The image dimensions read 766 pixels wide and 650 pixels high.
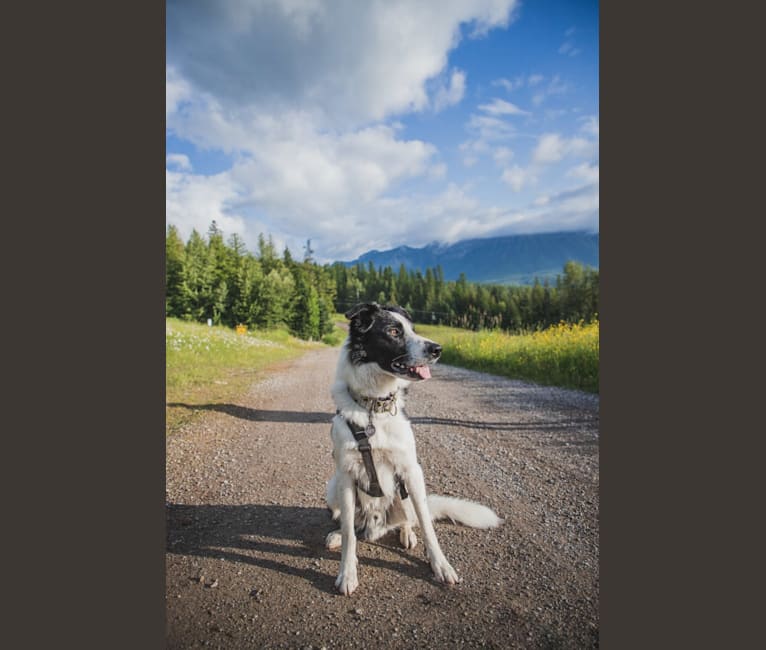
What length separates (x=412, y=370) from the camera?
200 centimetres

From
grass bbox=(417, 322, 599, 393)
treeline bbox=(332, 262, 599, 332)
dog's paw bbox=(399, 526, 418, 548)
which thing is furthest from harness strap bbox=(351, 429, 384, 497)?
grass bbox=(417, 322, 599, 393)

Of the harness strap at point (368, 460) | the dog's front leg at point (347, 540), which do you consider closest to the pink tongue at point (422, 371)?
the harness strap at point (368, 460)

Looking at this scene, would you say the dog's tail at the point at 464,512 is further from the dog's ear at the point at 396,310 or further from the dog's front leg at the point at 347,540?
the dog's ear at the point at 396,310

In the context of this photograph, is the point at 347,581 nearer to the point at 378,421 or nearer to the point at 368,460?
the point at 368,460

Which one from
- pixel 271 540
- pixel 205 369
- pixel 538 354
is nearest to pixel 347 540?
pixel 271 540

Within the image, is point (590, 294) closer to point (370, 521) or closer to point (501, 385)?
point (501, 385)

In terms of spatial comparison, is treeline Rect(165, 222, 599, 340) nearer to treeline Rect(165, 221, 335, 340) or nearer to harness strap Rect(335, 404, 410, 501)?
treeline Rect(165, 221, 335, 340)

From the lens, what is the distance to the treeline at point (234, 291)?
2514 cm

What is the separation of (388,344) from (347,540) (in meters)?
1.12

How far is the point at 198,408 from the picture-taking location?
17.6 ft

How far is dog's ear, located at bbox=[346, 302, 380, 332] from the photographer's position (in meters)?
2.06

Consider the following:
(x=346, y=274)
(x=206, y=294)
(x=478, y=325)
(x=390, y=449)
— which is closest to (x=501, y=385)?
(x=478, y=325)

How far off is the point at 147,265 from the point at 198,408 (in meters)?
4.32

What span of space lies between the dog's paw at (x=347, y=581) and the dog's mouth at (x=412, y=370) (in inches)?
42.3
